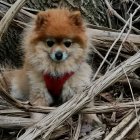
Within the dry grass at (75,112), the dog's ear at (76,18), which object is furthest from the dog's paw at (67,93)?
the dog's ear at (76,18)

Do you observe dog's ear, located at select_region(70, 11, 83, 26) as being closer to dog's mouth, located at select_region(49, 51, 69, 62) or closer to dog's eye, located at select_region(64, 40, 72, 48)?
dog's eye, located at select_region(64, 40, 72, 48)

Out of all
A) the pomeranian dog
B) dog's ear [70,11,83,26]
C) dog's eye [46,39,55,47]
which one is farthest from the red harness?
dog's ear [70,11,83,26]

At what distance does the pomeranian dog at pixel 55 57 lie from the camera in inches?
176

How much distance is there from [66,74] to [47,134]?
84 centimetres

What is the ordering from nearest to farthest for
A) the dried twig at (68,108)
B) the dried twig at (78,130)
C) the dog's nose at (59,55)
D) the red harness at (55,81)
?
the dried twig at (68,108) → the dried twig at (78,130) → the dog's nose at (59,55) → the red harness at (55,81)

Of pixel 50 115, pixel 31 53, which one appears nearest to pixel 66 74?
pixel 31 53

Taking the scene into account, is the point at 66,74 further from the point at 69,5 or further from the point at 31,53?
the point at 69,5

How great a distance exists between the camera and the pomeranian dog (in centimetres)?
448

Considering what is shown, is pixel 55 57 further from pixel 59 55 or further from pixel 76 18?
pixel 76 18

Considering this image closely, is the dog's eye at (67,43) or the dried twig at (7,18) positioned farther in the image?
the dog's eye at (67,43)

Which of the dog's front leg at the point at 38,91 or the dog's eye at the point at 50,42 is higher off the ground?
the dog's eye at the point at 50,42

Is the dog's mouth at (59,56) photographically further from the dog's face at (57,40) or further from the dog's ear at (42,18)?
the dog's ear at (42,18)

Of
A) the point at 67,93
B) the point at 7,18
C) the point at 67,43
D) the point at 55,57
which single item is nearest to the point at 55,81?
the point at 67,93

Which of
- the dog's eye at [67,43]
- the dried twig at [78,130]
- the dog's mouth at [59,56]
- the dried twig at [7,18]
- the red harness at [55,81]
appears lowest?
the dried twig at [78,130]
